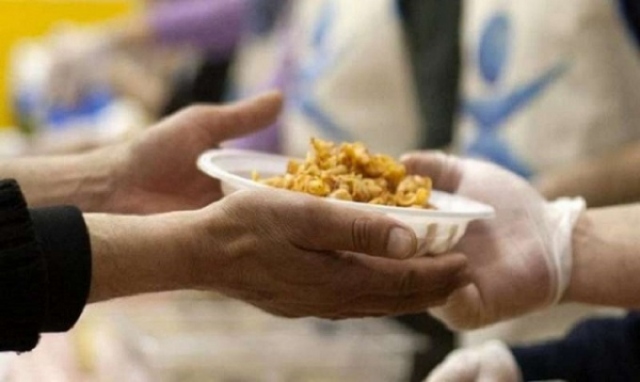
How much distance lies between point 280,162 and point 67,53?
1938 millimetres

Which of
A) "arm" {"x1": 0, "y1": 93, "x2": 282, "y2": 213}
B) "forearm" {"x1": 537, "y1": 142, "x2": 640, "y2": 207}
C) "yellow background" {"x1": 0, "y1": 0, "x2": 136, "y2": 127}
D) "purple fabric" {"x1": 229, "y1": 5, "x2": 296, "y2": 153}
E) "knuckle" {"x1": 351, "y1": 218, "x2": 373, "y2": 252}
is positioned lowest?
"yellow background" {"x1": 0, "y1": 0, "x2": 136, "y2": 127}

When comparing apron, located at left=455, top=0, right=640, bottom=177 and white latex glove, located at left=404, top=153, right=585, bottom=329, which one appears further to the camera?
apron, located at left=455, top=0, right=640, bottom=177

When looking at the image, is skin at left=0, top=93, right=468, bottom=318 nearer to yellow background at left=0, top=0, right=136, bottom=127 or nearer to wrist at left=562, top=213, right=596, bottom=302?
wrist at left=562, top=213, right=596, bottom=302

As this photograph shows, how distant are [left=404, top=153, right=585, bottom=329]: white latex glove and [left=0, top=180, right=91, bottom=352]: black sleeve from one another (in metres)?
0.36

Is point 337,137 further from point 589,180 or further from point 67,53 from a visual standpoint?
point 67,53

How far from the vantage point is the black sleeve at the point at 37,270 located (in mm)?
831

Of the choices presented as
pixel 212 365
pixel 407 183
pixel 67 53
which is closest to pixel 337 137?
pixel 212 365

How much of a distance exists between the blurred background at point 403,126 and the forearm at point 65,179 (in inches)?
8.7

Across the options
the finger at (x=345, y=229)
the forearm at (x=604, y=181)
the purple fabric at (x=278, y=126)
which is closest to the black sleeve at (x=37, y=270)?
the finger at (x=345, y=229)

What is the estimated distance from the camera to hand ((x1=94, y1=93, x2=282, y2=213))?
4.08ft

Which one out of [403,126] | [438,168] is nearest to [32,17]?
[403,126]

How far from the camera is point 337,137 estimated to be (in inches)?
73.3

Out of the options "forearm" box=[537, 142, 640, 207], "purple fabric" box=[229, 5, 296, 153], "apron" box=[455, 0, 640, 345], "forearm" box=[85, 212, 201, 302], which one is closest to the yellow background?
"purple fabric" box=[229, 5, 296, 153]

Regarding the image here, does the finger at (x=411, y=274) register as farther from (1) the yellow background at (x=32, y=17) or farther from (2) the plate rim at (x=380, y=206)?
(1) the yellow background at (x=32, y=17)
